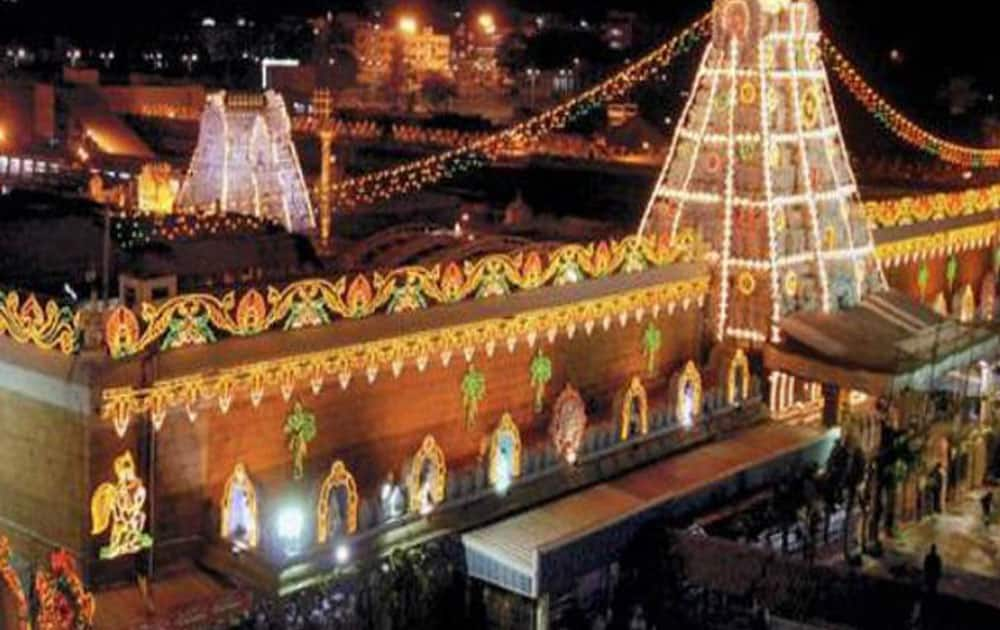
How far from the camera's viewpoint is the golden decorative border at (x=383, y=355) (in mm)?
15609

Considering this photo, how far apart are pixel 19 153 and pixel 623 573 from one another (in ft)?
118

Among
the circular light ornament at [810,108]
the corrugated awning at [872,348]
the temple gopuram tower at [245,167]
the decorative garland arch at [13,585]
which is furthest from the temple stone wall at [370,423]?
the temple gopuram tower at [245,167]

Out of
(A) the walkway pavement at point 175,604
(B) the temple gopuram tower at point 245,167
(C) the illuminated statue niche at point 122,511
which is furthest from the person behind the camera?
(B) the temple gopuram tower at point 245,167

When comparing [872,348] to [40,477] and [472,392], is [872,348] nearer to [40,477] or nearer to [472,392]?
[472,392]

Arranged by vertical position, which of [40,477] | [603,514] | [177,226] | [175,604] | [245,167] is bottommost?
[175,604]

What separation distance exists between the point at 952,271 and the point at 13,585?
982 inches

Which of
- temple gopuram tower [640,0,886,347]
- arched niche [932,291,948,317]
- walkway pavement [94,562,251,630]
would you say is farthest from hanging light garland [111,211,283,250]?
arched niche [932,291,948,317]

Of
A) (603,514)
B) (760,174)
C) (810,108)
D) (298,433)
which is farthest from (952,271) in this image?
(298,433)

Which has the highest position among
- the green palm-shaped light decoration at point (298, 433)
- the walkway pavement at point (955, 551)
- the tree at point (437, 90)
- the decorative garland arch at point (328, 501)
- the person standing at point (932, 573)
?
the tree at point (437, 90)

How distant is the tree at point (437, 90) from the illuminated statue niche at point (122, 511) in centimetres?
6040

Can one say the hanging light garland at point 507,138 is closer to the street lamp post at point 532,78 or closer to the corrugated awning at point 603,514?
the corrugated awning at point 603,514

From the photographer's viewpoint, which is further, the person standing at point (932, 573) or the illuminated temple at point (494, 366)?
the person standing at point (932, 573)

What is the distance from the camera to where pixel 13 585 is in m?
16.0

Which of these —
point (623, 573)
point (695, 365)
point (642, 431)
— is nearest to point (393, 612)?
point (623, 573)
